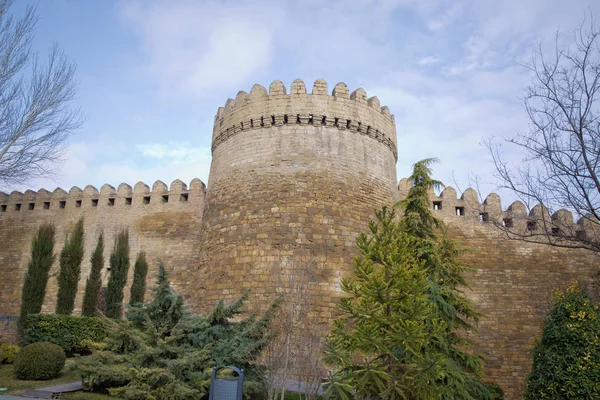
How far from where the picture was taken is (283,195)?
42.6 ft

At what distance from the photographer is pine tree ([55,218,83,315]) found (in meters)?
14.8

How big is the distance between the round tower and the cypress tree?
3.80 m

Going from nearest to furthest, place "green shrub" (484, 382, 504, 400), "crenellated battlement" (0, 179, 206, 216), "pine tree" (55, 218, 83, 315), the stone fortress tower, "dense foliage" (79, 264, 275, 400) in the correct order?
"dense foliage" (79, 264, 275, 400), the stone fortress tower, "green shrub" (484, 382, 504, 400), "pine tree" (55, 218, 83, 315), "crenellated battlement" (0, 179, 206, 216)

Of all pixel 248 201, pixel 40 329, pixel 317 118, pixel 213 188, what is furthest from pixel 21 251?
pixel 317 118

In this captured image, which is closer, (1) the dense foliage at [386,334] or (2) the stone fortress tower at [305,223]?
(1) the dense foliage at [386,334]

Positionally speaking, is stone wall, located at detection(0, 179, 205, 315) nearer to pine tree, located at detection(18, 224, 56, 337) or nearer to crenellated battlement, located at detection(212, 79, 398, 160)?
pine tree, located at detection(18, 224, 56, 337)

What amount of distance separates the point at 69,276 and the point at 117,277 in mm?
1481

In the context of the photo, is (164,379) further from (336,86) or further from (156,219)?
(156,219)

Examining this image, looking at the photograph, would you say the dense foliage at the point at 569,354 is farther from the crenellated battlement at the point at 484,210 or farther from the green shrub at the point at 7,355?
the green shrub at the point at 7,355

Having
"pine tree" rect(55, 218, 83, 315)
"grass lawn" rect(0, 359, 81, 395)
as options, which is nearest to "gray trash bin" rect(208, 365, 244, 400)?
"grass lawn" rect(0, 359, 81, 395)

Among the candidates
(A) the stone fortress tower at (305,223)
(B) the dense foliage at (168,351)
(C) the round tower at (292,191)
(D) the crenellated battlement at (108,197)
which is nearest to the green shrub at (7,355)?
(A) the stone fortress tower at (305,223)

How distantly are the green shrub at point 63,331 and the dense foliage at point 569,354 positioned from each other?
10422mm

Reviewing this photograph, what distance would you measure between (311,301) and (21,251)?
14503 mm

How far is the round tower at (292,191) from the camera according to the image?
12172 mm
